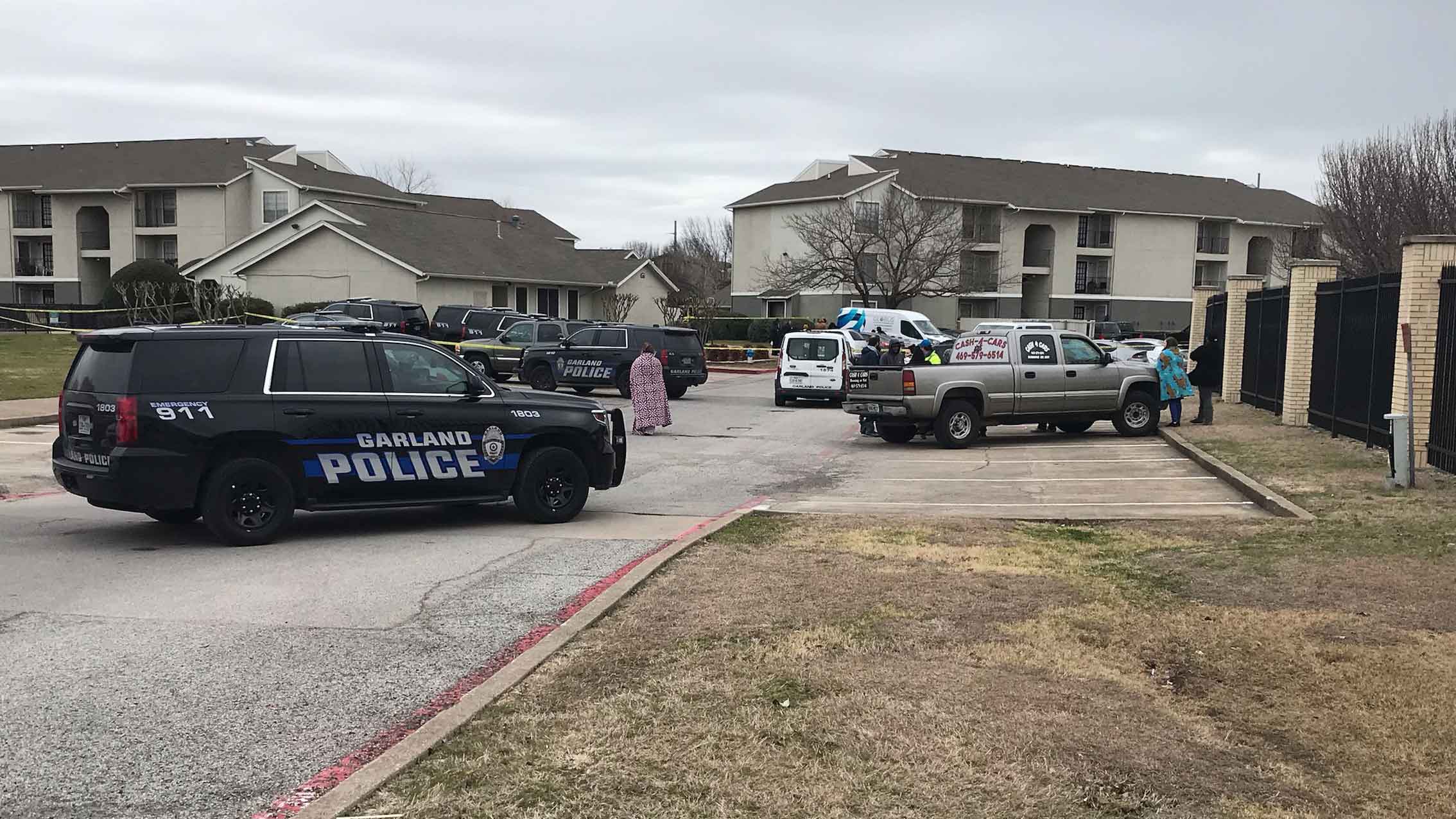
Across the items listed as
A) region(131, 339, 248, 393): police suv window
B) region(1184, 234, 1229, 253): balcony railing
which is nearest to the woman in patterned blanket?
region(131, 339, 248, 393): police suv window

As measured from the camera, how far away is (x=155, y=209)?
63.5m

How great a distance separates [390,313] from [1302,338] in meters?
27.3

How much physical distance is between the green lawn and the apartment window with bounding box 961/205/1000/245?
42743mm

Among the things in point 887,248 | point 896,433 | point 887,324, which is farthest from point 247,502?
point 887,248

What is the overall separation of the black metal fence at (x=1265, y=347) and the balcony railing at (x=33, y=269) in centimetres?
6268

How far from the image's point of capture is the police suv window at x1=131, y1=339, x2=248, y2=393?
9844 mm

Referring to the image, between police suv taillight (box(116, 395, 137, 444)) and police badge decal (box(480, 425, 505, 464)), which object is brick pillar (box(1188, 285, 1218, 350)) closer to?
police badge decal (box(480, 425, 505, 464))

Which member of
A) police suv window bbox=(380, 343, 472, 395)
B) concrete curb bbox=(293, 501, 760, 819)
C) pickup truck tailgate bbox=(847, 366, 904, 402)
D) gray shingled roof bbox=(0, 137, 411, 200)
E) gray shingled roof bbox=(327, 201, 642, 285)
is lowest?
concrete curb bbox=(293, 501, 760, 819)

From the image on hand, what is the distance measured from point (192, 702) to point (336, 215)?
47217 millimetres

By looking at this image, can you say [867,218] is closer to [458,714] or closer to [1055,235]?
[1055,235]

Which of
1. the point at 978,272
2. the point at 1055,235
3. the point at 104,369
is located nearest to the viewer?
the point at 104,369

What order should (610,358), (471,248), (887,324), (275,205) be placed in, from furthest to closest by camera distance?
(275,205) < (471,248) < (887,324) < (610,358)

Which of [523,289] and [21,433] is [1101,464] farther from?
[523,289]

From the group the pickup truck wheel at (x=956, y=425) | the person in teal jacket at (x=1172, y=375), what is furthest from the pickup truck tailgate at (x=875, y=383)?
the person in teal jacket at (x=1172, y=375)
